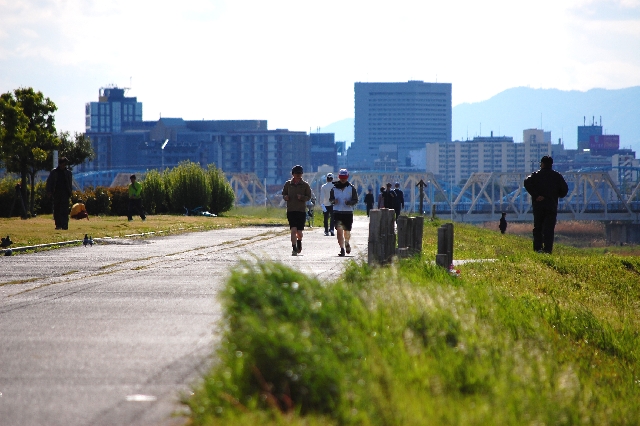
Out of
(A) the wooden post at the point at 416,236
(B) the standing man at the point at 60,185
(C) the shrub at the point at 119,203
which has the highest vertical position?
(B) the standing man at the point at 60,185

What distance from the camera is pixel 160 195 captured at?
53.5m

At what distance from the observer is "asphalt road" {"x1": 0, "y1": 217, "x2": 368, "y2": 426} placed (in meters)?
6.29

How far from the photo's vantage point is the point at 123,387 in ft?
22.2

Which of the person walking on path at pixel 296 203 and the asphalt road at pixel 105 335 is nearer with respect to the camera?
the asphalt road at pixel 105 335

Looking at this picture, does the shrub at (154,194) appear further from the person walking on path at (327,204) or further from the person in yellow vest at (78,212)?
the person walking on path at (327,204)

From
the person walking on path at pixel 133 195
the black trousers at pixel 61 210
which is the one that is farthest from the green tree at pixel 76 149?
the black trousers at pixel 61 210

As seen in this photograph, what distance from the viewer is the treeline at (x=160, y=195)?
157 feet

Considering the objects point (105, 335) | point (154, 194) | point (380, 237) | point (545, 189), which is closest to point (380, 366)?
point (105, 335)

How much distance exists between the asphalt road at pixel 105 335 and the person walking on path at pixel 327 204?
31.7ft

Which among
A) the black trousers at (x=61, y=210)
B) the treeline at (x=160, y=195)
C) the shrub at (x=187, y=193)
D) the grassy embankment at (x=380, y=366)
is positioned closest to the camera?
the grassy embankment at (x=380, y=366)

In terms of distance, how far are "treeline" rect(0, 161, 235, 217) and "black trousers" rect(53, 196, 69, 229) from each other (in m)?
16.2

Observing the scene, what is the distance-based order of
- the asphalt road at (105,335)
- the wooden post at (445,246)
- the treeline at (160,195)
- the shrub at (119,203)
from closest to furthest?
the asphalt road at (105,335) < the wooden post at (445,246) < the treeline at (160,195) < the shrub at (119,203)

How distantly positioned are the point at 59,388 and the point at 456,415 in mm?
2765

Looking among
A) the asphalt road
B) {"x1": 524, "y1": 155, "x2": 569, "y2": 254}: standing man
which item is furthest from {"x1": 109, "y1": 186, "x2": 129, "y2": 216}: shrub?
{"x1": 524, "y1": 155, "x2": 569, "y2": 254}: standing man
